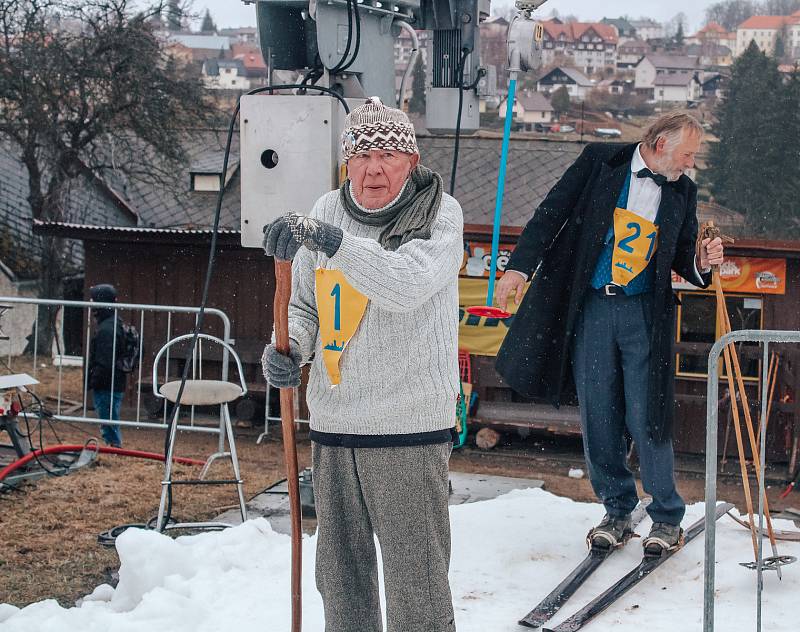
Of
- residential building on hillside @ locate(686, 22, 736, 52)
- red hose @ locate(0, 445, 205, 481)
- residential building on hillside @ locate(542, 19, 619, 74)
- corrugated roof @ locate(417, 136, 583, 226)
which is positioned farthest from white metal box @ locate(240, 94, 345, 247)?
residential building on hillside @ locate(542, 19, 619, 74)

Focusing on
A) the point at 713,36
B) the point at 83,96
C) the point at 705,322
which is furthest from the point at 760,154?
the point at 713,36

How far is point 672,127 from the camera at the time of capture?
4.55 meters

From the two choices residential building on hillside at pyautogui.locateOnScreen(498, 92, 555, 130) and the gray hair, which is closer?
the gray hair

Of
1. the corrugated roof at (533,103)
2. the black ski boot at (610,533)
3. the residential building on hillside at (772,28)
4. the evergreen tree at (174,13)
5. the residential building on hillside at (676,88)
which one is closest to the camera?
the black ski boot at (610,533)

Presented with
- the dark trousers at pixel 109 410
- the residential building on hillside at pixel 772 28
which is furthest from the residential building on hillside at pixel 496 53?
the residential building on hillside at pixel 772 28

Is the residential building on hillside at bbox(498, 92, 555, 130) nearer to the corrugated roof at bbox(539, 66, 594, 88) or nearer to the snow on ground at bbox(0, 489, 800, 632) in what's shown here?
the corrugated roof at bbox(539, 66, 594, 88)

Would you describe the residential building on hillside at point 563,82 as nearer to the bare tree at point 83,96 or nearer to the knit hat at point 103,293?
the bare tree at point 83,96

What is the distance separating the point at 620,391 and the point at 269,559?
179 centimetres

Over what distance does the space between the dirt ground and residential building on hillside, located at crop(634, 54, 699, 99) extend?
59.7 metres

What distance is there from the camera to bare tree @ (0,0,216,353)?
21828 mm

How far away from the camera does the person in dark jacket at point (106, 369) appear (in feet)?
32.7

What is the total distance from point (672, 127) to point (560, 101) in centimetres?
5580

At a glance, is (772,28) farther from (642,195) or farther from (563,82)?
(642,195)

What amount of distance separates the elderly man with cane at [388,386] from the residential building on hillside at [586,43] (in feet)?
326
